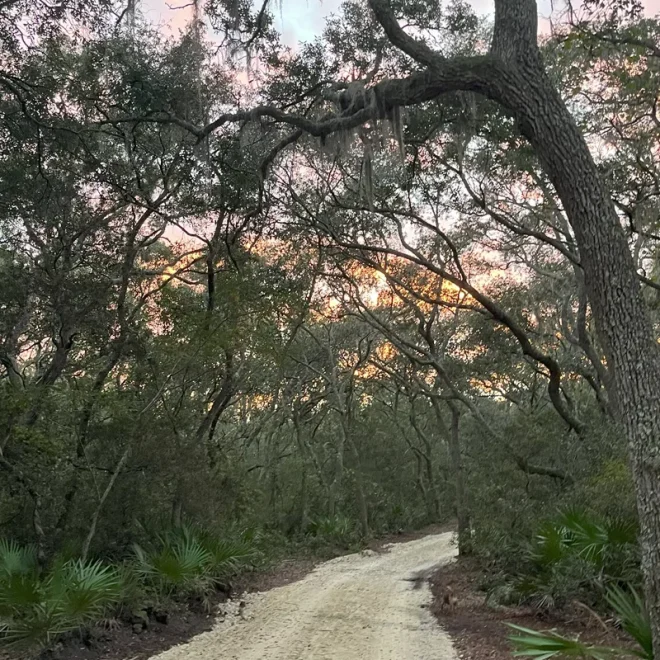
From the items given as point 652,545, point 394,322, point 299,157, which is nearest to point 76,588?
point 652,545

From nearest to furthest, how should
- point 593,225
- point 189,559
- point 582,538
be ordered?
point 593,225, point 582,538, point 189,559

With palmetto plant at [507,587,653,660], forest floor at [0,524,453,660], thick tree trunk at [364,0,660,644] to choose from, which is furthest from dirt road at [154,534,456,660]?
thick tree trunk at [364,0,660,644]

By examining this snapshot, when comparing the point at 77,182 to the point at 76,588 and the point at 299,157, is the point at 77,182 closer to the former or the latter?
the point at 299,157

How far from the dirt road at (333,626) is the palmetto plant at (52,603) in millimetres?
917

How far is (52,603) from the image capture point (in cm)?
591

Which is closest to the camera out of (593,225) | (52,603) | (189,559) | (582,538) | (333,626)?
(593,225)

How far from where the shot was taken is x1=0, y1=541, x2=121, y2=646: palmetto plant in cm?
577

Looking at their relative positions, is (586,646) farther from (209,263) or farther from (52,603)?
(209,263)

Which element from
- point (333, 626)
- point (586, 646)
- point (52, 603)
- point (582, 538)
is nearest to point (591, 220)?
point (586, 646)

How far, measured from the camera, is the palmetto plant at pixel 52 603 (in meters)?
5.77

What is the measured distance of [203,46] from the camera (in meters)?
8.66

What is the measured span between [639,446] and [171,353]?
7.30m

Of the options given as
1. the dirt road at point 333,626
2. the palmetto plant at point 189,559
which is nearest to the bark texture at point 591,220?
the dirt road at point 333,626

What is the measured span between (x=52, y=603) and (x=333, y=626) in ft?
10.8
